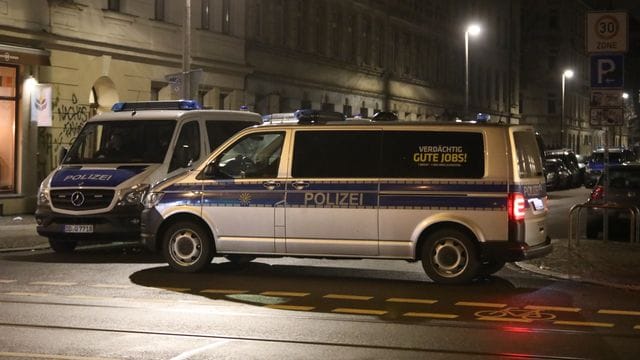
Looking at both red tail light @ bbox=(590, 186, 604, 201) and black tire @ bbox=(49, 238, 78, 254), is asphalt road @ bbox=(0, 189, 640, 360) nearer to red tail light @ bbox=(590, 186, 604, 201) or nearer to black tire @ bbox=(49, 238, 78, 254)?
black tire @ bbox=(49, 238, 78, 254)

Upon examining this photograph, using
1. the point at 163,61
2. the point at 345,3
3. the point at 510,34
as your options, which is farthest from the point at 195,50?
the point at 510,34

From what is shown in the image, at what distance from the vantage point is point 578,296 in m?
10.3

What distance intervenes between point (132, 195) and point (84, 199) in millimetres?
763

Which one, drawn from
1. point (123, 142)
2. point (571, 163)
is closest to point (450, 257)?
point (123, 142)

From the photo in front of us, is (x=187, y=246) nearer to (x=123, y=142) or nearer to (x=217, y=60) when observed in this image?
(x=123, y=142)

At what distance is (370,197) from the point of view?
10883 millimetres

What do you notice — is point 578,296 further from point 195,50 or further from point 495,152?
point 195,50

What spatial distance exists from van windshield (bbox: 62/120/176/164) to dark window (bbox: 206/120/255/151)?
78cm

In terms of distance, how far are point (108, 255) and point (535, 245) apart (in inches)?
280

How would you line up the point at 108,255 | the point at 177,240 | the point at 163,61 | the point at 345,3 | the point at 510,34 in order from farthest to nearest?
the point at 510,34 < the point at 345,3 < the point at 163,61 < the point at 108,255 < the point at 177,240

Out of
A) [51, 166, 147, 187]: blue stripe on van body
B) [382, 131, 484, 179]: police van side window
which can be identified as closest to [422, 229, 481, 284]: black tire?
[382, 131, 484, 179]: police van side window

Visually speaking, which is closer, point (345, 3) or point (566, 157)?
point (345, 3)

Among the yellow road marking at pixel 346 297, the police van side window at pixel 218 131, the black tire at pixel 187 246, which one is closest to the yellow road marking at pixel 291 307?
the yellow road marking at pixel 346 297

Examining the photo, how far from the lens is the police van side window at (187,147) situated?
14.3m
